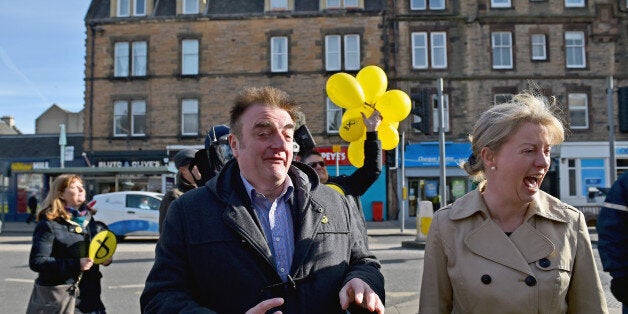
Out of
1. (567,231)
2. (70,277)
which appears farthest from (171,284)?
(70,277)

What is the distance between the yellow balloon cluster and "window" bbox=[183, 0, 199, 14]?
70.5ft

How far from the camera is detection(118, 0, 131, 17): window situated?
25.5 metres

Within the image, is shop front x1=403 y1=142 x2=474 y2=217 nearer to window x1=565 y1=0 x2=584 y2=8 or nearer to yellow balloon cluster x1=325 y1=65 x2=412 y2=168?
window x1=565 y1=0 x2=584 y2=8

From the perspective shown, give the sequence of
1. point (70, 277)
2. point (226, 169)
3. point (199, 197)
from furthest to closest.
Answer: point (70, 277) < point (226, 169) < point (199, 197)

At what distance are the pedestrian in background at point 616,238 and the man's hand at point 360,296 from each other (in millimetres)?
1550

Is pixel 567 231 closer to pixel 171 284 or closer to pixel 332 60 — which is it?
pixel 171 284

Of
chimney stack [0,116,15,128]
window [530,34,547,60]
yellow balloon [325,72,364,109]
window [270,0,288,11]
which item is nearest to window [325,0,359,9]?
window [270,0,288,11]

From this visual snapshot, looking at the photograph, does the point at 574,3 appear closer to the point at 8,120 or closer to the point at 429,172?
the point at 429,172

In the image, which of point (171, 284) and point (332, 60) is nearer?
point (171, 284)

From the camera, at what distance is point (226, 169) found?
243cm

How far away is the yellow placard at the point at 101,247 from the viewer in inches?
158

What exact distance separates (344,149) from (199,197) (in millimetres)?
22225

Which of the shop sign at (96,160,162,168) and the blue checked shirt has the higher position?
the shop sign at (96,160,162,168)

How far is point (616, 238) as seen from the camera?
9.64ft
